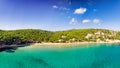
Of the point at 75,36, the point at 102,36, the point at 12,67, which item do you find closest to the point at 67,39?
the point at 75,36

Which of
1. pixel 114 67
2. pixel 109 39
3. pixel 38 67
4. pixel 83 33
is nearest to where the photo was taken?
pixel 114 67

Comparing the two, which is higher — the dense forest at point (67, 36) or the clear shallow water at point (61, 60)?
the dense forest at point (67, 36)

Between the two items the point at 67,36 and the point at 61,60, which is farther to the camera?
the point at 67,36

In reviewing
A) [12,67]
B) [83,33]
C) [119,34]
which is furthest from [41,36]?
[12,67]

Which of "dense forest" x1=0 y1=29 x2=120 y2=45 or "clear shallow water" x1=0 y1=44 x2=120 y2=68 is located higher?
"dense forest" x1=0 y1=29 x2=120 y2=45

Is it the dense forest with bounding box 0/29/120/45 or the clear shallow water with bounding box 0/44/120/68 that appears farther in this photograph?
the dense forest with bounding box 0/29/120/45

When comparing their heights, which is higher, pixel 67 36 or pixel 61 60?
pixel 67 36

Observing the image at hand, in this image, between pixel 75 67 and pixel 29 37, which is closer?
pixel 75 67

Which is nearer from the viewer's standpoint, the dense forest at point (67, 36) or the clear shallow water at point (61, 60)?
the clear shallow water at point (61, 60)

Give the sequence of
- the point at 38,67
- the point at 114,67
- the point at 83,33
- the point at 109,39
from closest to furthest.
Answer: the point at 114,67 < the point at 38,67 < the point at 109,39 < the point at 83,33

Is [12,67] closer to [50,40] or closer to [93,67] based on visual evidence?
[93,67]
